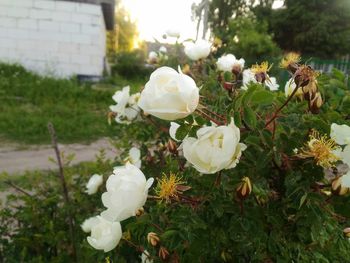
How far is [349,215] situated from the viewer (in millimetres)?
940

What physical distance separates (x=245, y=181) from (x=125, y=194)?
254 mm

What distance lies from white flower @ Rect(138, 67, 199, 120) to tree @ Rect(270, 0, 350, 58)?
1683 centimetres

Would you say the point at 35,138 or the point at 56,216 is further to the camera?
the point at 35,138

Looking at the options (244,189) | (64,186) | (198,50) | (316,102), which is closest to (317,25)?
(198,50)

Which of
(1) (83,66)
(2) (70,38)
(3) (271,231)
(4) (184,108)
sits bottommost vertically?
(1) (83,66)

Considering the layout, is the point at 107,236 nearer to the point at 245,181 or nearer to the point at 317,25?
the point at 245,181

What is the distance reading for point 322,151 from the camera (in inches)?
32.5

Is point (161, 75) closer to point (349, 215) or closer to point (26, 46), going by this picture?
point (349, 215)

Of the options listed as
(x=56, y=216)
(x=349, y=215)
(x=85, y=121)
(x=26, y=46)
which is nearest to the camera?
(x=349, y=215)

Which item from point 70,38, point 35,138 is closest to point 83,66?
point 70,38

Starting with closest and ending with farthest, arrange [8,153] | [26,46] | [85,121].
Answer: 1. [8,153]
2. [85,121]
3. [26,46]

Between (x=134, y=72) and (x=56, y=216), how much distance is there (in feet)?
45.6

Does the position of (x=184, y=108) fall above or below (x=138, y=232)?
above

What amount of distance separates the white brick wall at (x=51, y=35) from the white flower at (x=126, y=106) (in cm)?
891
